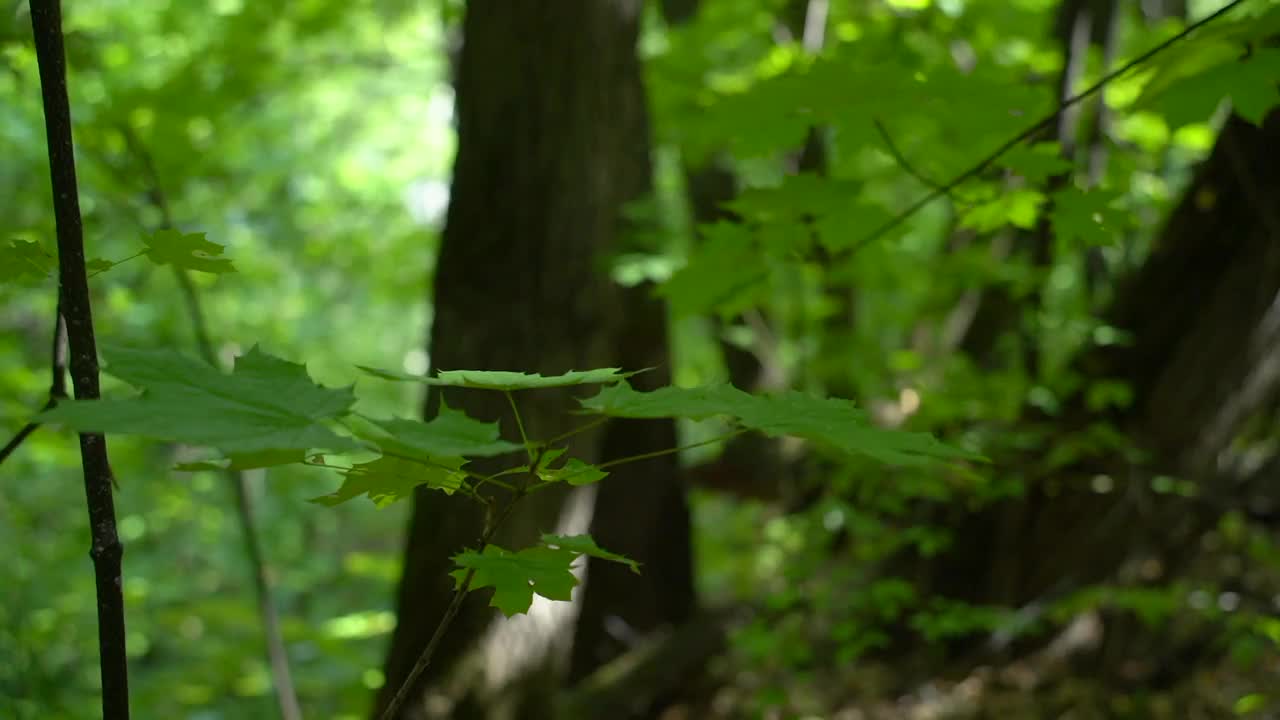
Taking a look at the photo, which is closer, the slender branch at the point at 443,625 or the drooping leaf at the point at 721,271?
the slender branch at the point at 443,625

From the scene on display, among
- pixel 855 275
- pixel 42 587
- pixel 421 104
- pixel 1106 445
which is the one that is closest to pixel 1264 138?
pixel 1106 445

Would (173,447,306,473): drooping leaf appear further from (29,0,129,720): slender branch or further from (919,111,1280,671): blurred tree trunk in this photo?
(919,111,1280,671): blurred tree trunk

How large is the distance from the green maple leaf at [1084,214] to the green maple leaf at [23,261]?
1692 mm

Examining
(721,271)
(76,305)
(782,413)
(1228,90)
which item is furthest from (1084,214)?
(76,305)

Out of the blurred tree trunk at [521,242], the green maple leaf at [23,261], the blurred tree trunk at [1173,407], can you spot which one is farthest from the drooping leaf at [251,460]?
the blurred tree trunk at [1173,407]

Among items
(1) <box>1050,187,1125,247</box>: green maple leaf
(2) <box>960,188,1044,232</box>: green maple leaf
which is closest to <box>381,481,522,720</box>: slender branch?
(2) <box>960,188,1044,232</box>: green maple leaf

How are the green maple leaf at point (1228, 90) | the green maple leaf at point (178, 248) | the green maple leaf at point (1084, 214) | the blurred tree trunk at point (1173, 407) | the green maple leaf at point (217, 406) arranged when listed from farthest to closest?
the blurred tree trunk at point (1173, 407), the green maple leaf at point (1084, 214), the green maple leaf at point (1228, 90), the green maple leaf at point (178, 248), the green maple leaf at point (217, 406)

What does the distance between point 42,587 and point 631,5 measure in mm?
5258

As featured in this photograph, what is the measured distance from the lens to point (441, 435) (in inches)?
32.1

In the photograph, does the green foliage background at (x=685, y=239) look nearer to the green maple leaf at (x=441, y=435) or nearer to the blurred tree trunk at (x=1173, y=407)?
the blurred tree trunk at (x=1173, y=407)

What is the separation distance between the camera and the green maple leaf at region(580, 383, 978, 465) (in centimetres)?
87

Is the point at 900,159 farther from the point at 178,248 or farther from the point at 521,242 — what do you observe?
the point at 521,242

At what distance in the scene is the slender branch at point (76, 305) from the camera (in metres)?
0.95

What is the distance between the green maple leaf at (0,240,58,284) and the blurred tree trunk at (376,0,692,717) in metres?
1.63
